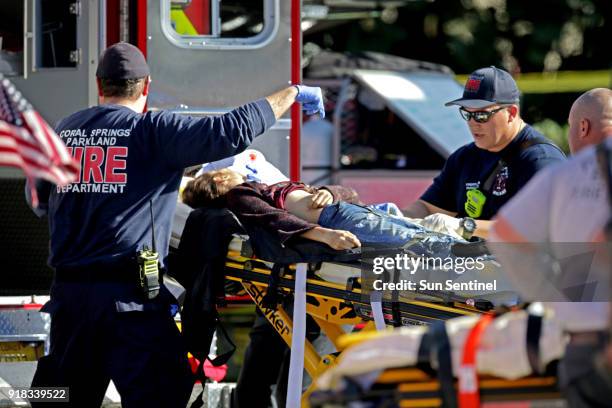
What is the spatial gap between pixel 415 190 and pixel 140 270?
285 inches

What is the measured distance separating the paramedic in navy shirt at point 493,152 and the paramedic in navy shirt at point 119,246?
1.23m

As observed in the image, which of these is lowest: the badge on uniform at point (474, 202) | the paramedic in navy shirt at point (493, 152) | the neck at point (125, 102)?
the badge on uniform at point (474, 202)

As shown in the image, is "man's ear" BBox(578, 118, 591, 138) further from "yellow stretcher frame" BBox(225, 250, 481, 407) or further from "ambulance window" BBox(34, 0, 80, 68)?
"ambulance window" BBox(34, 0, 80, 68)

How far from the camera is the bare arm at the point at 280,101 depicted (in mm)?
5055

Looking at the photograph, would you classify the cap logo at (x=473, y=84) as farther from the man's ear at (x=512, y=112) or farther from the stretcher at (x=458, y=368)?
the stretcher at (x=458, y=368)

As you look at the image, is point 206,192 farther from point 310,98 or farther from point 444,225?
point 444,225

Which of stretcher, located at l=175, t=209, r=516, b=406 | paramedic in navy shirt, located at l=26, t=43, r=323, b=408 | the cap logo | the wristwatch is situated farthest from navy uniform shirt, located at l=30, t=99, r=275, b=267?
the cap logo

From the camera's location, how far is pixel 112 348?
4.83 m

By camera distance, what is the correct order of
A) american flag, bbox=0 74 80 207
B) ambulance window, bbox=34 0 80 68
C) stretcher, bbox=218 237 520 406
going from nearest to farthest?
american flag, bbox=0 74 80 207 → stretcher, bbox=218 237 520 406 → ambulance window, bbox=34 0 80 68

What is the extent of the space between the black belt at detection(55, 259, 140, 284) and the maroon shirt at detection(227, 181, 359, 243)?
2.30 ft

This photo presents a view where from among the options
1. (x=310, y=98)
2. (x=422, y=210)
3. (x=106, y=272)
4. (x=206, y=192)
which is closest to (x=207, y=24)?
(x=206, y=192)

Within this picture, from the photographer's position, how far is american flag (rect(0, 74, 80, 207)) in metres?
3.90

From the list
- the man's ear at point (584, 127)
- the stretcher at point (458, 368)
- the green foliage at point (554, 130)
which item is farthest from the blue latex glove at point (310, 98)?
the green foliage at point (554, 130)

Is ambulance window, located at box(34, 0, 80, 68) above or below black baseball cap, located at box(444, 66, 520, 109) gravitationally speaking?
above
